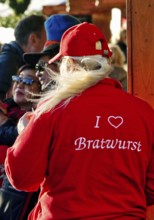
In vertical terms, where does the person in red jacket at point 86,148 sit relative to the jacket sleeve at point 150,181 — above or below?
above

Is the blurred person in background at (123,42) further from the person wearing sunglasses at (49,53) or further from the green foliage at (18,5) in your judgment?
the green foliage at (18,5)

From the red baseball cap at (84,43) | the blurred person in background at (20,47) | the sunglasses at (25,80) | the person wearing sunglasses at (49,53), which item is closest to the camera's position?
the red baseball cap at (84,43)

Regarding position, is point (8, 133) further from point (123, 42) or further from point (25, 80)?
point (123, 42)

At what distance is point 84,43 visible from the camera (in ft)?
10.0

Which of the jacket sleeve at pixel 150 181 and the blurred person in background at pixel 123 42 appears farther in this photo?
the blurred person in background at pixel 123 42

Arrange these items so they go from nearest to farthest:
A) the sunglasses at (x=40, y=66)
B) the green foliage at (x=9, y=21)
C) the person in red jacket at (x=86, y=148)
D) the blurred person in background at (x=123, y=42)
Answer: the person in red jacket at (x=86, y=148) < the sunglasses at (x=40, y=66) < the blurred person in background at (x=123, y=42) < the green foliage at (x=9, y=21)

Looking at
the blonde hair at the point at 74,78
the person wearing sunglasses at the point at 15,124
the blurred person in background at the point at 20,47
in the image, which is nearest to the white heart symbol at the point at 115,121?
the blonde hair at the point at 74,78

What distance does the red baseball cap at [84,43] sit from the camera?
3.04 m

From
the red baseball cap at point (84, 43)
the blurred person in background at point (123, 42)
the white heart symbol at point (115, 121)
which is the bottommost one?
the blurred person in background at point (123, 42)

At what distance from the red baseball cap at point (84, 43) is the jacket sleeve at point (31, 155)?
379 mm

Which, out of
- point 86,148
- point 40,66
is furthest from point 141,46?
point 86,148

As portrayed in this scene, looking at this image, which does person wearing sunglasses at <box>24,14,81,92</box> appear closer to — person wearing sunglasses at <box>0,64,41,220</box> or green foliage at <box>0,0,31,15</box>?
person wearing sunglasses at <box>0,64,41,220</box>

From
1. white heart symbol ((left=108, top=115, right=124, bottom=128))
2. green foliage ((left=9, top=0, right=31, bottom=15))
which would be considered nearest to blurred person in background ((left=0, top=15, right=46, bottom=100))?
white heart symbol ((left=108, top=115, right=124, bottom=128))

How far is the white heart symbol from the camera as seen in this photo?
9.63 feet
